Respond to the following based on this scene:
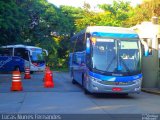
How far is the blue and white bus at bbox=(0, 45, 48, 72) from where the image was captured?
1633 inches

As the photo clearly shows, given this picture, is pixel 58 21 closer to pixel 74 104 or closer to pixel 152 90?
pixel 152 90

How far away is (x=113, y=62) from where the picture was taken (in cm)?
1833

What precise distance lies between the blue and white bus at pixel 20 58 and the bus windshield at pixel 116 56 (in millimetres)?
23997

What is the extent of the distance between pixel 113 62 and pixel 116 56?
1.06 feet

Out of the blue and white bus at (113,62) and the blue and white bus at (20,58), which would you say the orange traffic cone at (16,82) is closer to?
the blue and white bus at (113,62)

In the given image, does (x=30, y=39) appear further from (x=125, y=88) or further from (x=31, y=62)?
(x=125, y=88)

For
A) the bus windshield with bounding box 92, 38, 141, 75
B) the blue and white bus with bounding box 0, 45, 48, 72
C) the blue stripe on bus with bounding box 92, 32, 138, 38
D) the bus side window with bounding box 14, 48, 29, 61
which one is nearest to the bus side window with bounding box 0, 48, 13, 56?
the blue and white bus with bounding box 0, 45, 48, 72

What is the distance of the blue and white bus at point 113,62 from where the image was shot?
1806 cm

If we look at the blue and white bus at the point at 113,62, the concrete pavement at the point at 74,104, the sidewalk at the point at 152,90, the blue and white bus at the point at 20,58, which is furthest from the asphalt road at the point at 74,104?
the blue and white bus at the point at 20,58

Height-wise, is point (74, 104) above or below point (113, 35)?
below

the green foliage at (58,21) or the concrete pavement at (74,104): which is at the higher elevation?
the green foliage at (58,21)

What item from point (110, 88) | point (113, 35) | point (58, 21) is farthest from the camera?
point (58, 21)

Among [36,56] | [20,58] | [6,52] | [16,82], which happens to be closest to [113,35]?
[16,82]

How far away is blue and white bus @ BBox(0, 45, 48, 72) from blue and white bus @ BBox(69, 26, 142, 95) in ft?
76.6
